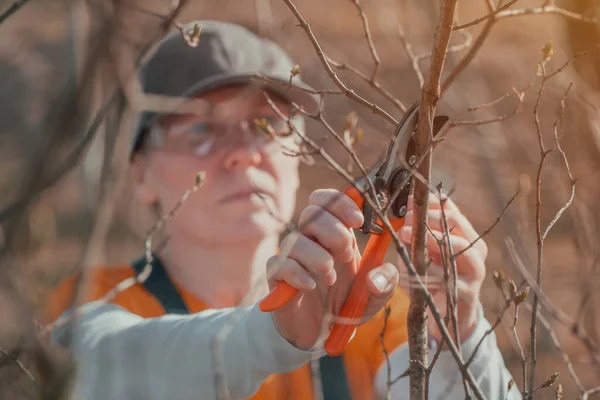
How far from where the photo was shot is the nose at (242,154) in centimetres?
233

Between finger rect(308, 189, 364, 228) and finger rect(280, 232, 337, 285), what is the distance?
0.20 ft

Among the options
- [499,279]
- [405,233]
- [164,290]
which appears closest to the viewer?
[499,279]

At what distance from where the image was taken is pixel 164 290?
2.49 metres

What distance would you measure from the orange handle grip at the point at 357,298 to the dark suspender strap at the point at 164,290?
1.10 meters

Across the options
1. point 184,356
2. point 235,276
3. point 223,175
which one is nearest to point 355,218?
point 184,356

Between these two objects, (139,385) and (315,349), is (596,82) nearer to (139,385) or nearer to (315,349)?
(315,349)

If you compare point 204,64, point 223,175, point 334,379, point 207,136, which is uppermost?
point 204,64

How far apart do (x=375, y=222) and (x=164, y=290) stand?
1.24 meters

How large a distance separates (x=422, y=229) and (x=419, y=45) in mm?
4234

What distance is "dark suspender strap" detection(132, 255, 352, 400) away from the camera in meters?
2.20

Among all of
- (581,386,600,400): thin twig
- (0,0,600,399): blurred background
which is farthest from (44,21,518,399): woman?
(581,386,600,400): thin twig

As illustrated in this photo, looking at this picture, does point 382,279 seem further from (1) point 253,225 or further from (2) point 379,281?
(1) point 253,225

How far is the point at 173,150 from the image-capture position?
249cm

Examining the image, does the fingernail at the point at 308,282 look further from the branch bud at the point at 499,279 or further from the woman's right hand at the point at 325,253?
the branch bud at the point at 499,279
